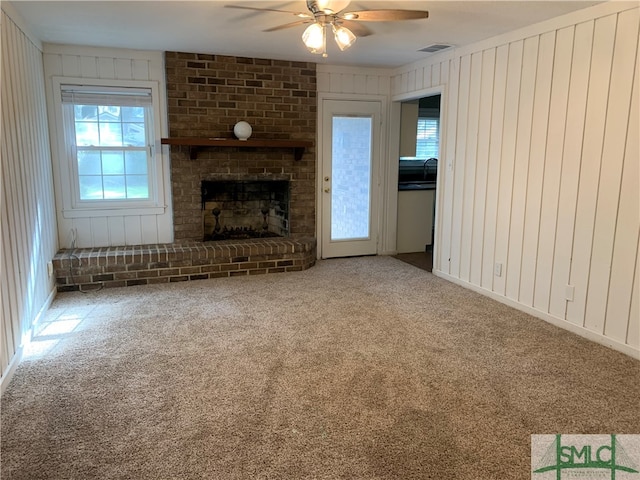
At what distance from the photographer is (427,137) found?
687 cm

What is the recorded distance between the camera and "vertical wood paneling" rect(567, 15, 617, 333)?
121 inches

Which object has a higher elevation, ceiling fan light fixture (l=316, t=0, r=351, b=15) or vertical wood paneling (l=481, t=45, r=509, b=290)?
ceiling fan light fixture (l=316, t=0, r=351, b=15)

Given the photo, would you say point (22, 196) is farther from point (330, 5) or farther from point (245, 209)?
point (245, 209)

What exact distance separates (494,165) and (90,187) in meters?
4.04

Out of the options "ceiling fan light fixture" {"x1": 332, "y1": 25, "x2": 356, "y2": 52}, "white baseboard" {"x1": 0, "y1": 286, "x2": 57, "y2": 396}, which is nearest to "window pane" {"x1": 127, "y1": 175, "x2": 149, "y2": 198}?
"white baseboard" {"x1": 0, "y1": 286, "x2": 57, "y2": 396}

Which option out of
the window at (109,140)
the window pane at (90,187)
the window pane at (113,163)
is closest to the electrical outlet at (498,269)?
the window at (109,140)

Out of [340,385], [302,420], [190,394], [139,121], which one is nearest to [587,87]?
[340,385]

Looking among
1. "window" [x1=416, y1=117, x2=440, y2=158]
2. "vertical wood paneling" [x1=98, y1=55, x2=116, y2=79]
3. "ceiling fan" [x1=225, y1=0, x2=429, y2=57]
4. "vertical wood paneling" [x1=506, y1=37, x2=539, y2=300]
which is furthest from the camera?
"window" [x1=416, y1=117, x2=440, y2=158]

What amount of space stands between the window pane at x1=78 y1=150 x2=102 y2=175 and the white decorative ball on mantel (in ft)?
4.79

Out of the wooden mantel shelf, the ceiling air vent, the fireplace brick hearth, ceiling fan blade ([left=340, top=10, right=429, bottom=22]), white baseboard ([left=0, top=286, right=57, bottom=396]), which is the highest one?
the ceiling air vent

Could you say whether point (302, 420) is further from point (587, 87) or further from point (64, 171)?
point (64, 171)

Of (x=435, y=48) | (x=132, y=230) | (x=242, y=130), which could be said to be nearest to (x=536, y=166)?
(x=435, y=48)

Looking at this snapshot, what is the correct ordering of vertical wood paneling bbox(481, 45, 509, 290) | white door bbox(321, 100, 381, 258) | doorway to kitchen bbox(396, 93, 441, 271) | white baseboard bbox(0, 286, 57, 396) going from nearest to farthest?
1. white baseboard bbox(0, 286, 57, 396)
2. vertical wood paneling bbox(481, 45, 509, 290)
3. white door bbox(321, 100, 381, 258)
4. doorway to kitchen bbox(396, 93, 441, 271)

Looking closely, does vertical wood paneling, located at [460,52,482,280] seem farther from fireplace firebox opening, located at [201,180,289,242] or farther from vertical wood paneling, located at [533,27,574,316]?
fireplace firebox opening, located at [201,180,289,242]
